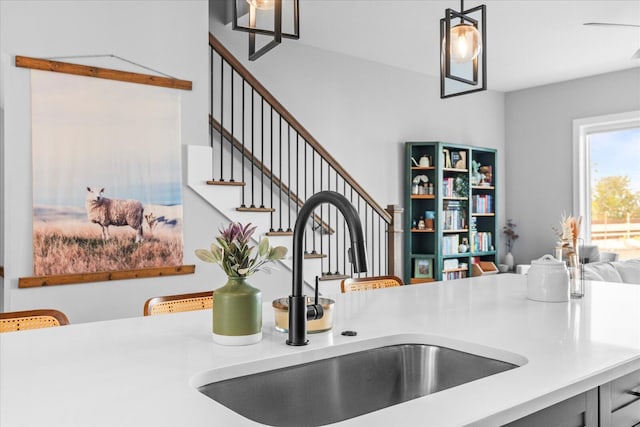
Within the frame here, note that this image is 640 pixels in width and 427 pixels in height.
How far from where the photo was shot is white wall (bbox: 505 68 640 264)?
6.53m

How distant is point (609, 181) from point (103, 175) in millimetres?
6134

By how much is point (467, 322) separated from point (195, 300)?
1.07 meters

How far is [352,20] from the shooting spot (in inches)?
187

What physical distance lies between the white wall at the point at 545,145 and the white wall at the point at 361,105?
79 cm

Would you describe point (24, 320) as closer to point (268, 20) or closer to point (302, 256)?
Result: point (302, 256)

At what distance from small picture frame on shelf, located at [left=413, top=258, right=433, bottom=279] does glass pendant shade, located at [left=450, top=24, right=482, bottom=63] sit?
446 centimetres

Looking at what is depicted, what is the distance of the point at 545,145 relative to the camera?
7137 mm

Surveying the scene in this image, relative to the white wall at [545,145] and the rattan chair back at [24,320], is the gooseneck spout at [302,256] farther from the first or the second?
the white wall at [545,145]

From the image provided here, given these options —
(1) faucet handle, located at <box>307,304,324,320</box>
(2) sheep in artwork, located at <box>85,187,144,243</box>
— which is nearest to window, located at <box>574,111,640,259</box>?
(2) sheep in artwork, located at <box>85,187,144,243</box>

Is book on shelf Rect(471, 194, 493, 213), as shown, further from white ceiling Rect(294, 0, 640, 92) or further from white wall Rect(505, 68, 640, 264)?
white ceiling Rect(294, 0, 640, 92)

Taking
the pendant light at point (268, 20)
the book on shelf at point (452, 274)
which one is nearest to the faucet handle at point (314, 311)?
the pendant light at point (268, 20)

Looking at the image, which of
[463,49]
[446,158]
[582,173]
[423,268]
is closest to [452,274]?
[423,268]

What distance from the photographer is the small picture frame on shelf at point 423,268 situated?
6.13 metres

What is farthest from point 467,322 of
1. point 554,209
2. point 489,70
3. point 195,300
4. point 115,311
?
point 554,209
